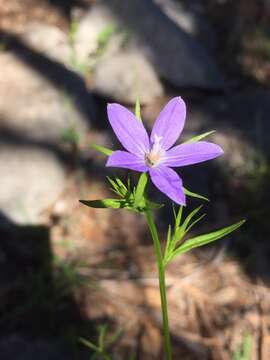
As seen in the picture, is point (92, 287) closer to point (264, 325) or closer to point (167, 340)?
point (264, 325)

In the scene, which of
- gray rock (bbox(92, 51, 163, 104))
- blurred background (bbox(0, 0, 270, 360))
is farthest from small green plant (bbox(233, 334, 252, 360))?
gray rock (bbox(92, 51, 163, 104))

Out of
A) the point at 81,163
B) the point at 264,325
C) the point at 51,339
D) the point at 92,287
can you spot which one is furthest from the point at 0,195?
the point at 264,325

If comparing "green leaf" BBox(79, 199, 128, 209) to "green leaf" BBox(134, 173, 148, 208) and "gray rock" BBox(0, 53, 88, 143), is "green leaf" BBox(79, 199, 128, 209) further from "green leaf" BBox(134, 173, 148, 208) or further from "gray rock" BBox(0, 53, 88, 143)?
"gray rock" BBox(0, 53, 88, 143)

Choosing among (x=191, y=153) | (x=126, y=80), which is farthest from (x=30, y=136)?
(x=191, y=153)

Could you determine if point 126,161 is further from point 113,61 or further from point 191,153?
point 113,61

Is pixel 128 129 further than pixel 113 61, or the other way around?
pixel 113 61

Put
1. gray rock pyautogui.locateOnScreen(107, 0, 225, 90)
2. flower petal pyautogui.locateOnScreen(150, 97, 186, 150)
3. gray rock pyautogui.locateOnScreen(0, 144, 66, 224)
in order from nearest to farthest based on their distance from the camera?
flower petal pyautogui.locateOnScreen(150, 97, 186, 150)
gray rock pyautogui.locateOnScreen(0, 144, 66, 224)
gray rock pyautogui.locateOnScreen(107, 0, 225, 90)

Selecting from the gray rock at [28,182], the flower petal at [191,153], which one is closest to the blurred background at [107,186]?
the gray rock at [28,182]
